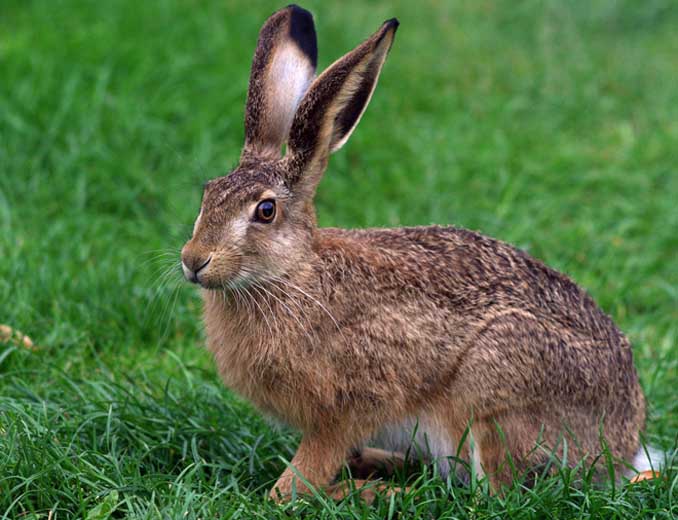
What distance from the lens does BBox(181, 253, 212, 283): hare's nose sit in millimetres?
3982

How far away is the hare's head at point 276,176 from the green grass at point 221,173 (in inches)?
18.4

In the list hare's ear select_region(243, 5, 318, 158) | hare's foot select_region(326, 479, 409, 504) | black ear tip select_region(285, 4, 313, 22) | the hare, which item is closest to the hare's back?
the hare

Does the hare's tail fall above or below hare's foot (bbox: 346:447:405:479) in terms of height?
above

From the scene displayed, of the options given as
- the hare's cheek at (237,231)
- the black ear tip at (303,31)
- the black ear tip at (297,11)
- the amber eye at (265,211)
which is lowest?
the hare's cheek at (237,231)

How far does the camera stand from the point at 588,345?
4551 millimetres

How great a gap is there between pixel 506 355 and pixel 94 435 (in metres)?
1.71

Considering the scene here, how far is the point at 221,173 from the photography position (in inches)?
286

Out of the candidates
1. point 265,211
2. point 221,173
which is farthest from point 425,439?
point 221,173

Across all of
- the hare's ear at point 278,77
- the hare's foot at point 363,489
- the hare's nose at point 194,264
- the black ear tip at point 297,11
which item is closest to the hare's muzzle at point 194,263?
the hare's nose at point 194,264

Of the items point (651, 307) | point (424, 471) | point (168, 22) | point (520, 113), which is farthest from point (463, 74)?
point (424, 471)

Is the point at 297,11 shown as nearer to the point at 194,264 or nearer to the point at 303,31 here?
the point at 303,31

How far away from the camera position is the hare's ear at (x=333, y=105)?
4.15 meters

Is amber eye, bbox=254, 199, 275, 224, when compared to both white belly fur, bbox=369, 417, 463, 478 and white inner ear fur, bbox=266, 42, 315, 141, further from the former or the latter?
white belly fur, bbox=369, 417, 463, 478

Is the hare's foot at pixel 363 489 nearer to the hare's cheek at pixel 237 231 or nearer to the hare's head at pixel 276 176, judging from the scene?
the hare's head at pixel 276 176
